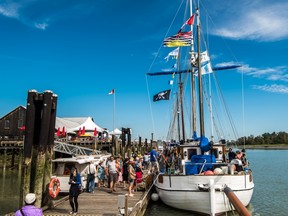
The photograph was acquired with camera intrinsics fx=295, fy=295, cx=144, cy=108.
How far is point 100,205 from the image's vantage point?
43.7 feet

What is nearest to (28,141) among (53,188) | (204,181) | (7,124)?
(53,188)

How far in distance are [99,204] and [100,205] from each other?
0.74 ft

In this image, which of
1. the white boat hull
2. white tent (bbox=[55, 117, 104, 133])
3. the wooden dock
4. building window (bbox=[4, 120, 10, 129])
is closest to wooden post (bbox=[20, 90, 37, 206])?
the wooden dock

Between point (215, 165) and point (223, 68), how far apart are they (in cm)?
2122

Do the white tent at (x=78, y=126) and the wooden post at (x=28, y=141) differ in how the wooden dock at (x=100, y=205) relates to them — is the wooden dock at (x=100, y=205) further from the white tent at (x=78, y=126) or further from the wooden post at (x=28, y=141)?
the white tent at (x=78, y=126)

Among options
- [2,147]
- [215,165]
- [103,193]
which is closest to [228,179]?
[215,165]

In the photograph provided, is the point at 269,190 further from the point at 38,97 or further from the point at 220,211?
the point at 38,97

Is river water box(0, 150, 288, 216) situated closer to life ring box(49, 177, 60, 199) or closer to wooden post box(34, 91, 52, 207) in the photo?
life ring box(49, 177, 60, 199)

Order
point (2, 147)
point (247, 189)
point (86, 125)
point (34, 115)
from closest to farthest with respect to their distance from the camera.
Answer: point (34, 115) < point (247, 189) < point (2, 147) < point (86, 125)

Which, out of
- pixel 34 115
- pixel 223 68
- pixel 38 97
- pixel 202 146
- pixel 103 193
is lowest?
pixel 103 193

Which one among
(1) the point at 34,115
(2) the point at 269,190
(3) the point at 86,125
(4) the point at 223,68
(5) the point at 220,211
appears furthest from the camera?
(3) the point at 86,125

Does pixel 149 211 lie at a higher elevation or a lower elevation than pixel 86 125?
lower

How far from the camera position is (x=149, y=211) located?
16469 millimetres

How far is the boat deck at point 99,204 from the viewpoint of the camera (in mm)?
11812
